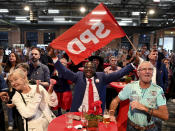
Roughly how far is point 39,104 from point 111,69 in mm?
2629

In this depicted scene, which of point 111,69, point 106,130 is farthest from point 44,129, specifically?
point 111,69

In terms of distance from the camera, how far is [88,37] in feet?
8.48

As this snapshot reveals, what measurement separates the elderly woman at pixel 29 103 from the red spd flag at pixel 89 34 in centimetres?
73

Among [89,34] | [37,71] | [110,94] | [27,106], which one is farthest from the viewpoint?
[110,94]

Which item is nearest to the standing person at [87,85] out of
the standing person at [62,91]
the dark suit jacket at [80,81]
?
the dark suit jacket at [80,81]

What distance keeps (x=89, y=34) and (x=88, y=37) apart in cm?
5

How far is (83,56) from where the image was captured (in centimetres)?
259

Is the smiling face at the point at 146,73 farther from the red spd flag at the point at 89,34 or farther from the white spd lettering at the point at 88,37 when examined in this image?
the white spd lettering at the point at 88,37

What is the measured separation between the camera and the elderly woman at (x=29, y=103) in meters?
2.00

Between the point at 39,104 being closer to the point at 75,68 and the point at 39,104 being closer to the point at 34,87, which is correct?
the point at 34,87

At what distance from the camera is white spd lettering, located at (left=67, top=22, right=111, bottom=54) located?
8.41 ft

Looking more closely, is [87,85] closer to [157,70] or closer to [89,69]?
[89,69]

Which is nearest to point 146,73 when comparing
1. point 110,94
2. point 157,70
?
point 157,70

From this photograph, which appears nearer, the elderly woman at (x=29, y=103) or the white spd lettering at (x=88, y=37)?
the elderly woman at (x=29, y=103)
